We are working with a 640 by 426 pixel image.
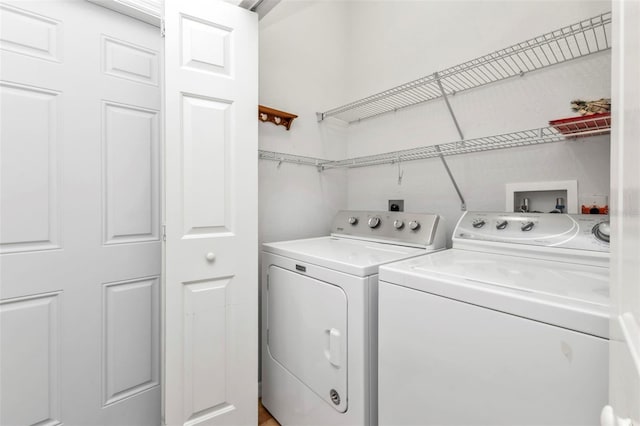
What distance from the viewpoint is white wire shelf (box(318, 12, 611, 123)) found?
4.27 feet

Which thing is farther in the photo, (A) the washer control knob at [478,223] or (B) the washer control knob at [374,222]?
(B) the washer control knob at [374,222]

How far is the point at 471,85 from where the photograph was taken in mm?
1792

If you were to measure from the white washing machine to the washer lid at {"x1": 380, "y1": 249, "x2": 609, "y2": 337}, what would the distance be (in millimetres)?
204

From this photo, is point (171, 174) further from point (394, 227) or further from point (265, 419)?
point (265, 419)

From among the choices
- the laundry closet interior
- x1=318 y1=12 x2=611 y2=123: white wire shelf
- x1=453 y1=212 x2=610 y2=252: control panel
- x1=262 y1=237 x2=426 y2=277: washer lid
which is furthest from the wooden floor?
x1=318 y1=12 x2=611 y2=123: white wire shelf

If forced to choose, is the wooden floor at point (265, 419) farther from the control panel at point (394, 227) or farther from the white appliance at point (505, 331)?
the control panel at point (394, 227)

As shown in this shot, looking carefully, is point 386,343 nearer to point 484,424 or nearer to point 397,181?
point 484,424

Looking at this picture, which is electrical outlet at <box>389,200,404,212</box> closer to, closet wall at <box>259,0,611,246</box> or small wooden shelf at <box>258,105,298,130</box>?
closet wall at <box>259,0,611,246</box>

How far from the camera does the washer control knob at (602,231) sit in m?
1.09

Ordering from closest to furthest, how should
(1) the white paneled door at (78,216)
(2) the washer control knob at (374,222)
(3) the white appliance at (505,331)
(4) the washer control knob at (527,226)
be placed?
1. (3) the white appliance at (505,331)
2. (1) the white paneled door at (78,216)
3. (4) the washer control knob at (527,226)
4. (2) the washer control knob at (374,222)

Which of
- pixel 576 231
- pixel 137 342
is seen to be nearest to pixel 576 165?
pixel 576 231

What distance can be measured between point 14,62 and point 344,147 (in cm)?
207

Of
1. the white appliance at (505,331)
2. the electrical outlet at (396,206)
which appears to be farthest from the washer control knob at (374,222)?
the white appliance at (505,331)

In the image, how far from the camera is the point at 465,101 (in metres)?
1.83
